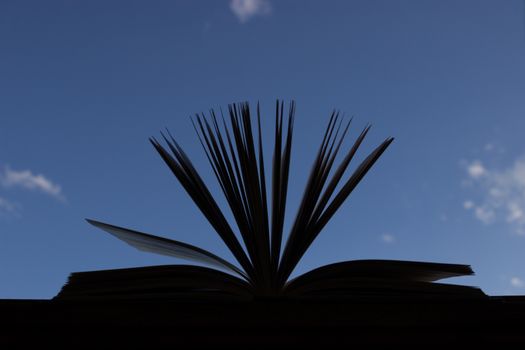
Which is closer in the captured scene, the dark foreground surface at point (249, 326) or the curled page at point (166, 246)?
the dark foreground surface at point (249, 326)

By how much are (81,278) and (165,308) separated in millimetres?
806

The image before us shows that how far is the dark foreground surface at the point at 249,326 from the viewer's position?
5.53 feet

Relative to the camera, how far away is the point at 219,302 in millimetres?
1864

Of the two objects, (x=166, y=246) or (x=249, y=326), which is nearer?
(x=249, y=326)

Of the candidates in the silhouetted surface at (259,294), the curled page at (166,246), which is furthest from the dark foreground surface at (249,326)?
the curled page at (166,246)

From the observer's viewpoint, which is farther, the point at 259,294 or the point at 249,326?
the point at 259,294

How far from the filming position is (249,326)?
5.61 feet

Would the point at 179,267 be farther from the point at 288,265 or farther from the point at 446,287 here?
the point at 446,287

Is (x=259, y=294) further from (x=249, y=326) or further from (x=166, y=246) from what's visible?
(x=249, y=326)

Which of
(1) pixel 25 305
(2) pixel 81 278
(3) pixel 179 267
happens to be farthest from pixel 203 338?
(2) pixel 81 278

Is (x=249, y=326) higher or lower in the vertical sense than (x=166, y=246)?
lower

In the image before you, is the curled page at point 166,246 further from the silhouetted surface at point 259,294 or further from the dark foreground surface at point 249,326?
the dark foreground surface at point 249,326

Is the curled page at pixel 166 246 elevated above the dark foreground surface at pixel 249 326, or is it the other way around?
the curled page at pixel 166 246

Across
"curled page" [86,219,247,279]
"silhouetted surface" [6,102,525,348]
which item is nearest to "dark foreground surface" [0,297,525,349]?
"silhouetted surface" [6,102,525,348]
